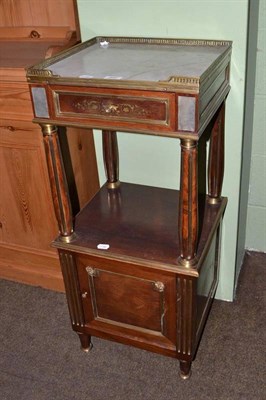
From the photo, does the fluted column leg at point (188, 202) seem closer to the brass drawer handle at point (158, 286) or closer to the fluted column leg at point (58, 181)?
the brass drawer handle at point (158, 286)

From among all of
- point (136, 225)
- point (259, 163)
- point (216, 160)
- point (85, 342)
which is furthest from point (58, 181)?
point (259, 163)

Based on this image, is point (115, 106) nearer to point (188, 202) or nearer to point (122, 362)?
point (188, 202)

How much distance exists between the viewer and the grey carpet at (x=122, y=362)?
1.80 metres

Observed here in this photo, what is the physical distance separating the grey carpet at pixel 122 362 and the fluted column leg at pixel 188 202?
0.58 meters

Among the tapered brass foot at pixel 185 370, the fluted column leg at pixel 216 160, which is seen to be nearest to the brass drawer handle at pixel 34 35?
the fluted column leg at pixel 216 160

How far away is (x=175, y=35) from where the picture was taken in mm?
1693

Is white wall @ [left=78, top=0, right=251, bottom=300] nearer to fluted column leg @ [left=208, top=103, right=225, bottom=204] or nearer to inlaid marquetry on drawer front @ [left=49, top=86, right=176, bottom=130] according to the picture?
fluted column leg @ [left=208, top=103, right=225, bottom=204]

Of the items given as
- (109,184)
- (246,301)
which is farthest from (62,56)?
(246,301)

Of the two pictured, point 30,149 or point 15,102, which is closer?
point 15,102

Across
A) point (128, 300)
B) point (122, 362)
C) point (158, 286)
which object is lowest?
point (122, 362)

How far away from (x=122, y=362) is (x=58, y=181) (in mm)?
824

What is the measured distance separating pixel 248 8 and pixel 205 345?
1.31 meters

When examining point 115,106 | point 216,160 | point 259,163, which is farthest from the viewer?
point 259,163

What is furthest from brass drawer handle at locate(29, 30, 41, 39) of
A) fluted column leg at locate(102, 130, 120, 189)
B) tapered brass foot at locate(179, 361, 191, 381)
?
tapered brass foot at locate(179, 361, 191, 381)
